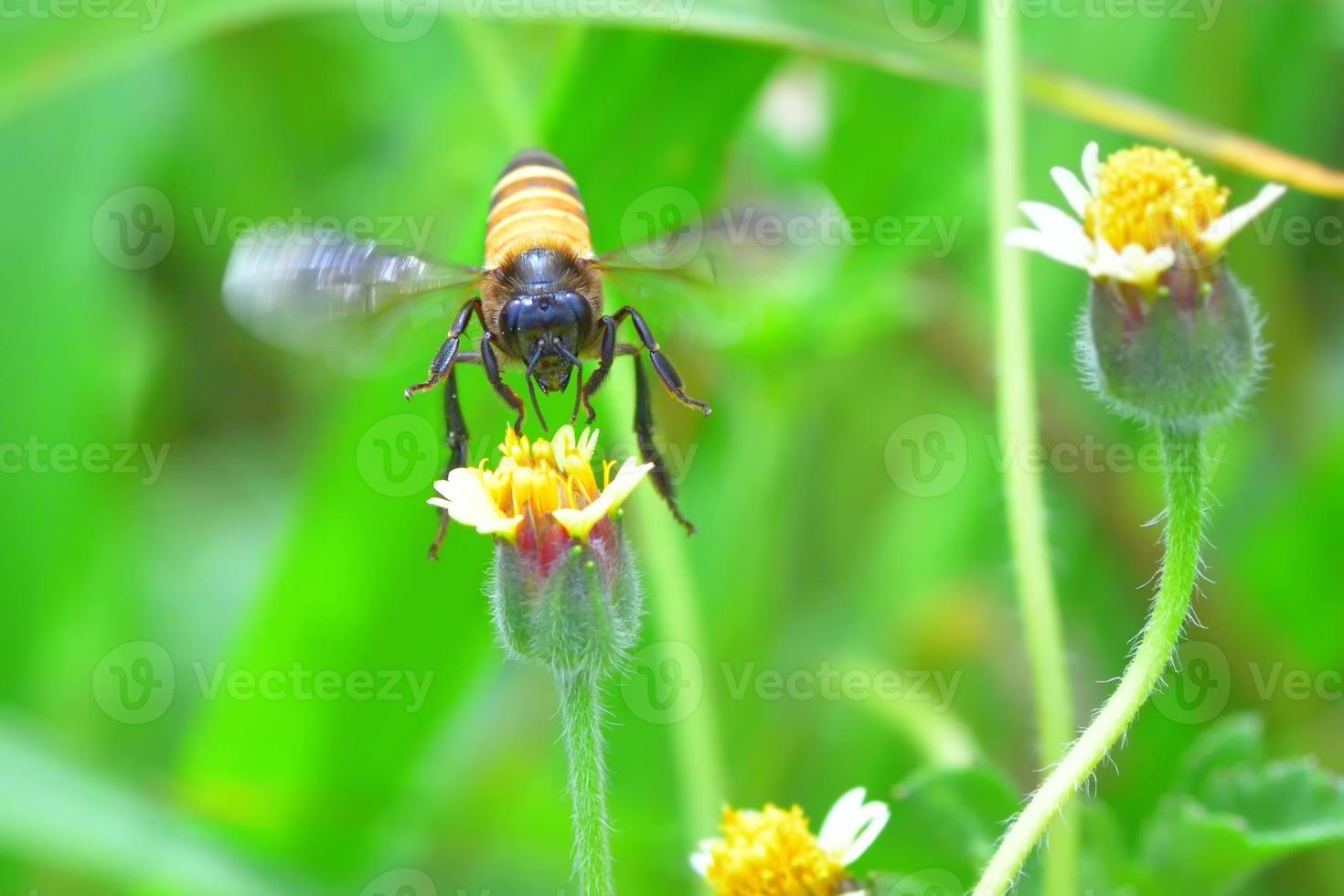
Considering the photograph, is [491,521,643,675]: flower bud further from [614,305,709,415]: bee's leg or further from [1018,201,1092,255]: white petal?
[1018,201,1092,255]: white petal

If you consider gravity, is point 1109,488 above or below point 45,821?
above

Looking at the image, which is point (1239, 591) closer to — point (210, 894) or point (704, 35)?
point (704, 35)

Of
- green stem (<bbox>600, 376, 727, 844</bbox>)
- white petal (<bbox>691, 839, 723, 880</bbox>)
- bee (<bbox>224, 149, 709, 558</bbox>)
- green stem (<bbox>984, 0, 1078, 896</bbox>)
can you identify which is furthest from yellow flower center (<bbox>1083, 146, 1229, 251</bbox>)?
green stem (<bbox>600, 376, 727, 844</bbox>)

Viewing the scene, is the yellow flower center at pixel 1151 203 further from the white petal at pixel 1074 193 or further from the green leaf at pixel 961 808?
the green leaf at pixel 961 808

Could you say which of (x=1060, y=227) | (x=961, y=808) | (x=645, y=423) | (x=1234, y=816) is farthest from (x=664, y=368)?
(x=1234, y=816)

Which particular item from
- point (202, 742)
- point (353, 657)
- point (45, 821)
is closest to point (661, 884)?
point (353, 657)

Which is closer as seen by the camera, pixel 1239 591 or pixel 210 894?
pixel 210 894

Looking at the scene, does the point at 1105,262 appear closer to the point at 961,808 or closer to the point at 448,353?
the point at 961,808
